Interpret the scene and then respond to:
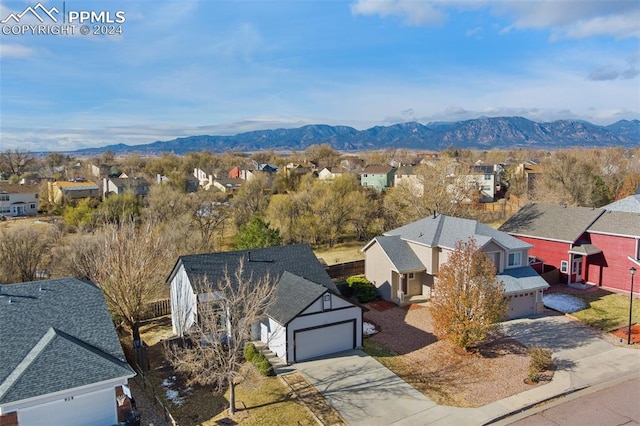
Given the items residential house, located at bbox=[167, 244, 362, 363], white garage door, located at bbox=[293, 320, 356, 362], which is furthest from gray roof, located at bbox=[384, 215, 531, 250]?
white garage door, located at bbox=[293, 320, 356, 362]

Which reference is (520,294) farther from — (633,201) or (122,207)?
(122,207)

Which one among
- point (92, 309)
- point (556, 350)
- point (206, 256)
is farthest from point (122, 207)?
point (556, 350)

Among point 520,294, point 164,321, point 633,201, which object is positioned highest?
point 633,201

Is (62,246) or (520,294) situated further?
(62,246)

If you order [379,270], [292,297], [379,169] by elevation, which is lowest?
[379,270]

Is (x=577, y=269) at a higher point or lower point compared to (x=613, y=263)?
lower

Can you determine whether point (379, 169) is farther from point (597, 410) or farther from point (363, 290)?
point (597, 410)

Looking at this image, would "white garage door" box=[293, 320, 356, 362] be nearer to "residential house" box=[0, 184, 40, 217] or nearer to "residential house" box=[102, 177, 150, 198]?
"residential house" box=[102, 177, 150, 198]

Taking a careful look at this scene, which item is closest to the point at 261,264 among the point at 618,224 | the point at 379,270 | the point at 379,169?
the point at 379,270
